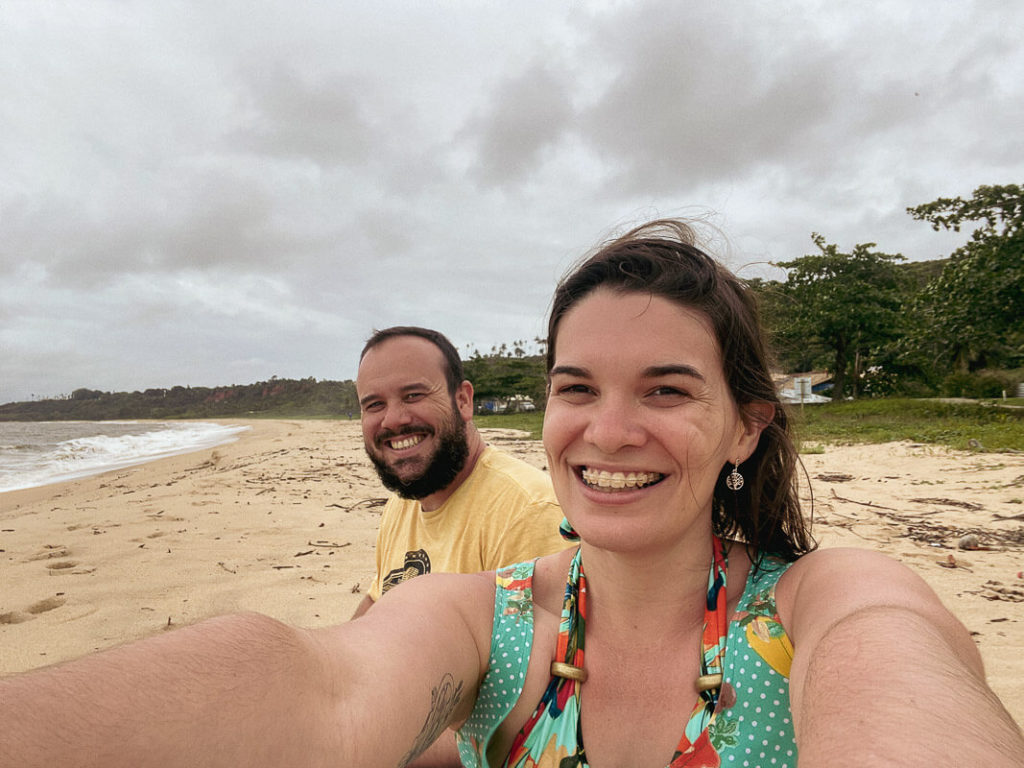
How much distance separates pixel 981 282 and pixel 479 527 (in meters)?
19.2

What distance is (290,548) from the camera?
5438 mm

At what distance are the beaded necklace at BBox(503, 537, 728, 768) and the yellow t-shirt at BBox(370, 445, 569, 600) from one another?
0.89m

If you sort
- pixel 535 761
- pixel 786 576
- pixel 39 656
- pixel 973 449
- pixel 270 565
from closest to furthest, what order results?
pixel 535 761 < pixel 786 576 < pixel 39 656 < pixel 270 565 < pixel 973 449

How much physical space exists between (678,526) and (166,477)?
14.1 m

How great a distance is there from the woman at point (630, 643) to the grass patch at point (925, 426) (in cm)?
521

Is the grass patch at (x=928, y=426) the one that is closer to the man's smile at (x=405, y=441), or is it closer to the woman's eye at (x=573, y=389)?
the man's smile at (x=405, y=441)

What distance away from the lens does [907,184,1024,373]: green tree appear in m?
15.6

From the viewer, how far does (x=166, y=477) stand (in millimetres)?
12727

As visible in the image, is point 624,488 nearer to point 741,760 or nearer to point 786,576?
point 786,576

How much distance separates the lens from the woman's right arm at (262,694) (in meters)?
0.81

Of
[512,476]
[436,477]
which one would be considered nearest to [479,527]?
[512,476]

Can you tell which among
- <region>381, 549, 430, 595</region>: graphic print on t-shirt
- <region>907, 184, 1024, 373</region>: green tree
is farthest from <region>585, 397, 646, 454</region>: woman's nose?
<region>907, 184, 1024, 373</region>: green tree

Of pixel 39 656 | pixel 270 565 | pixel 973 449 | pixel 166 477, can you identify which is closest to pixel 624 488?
pixel 39 656

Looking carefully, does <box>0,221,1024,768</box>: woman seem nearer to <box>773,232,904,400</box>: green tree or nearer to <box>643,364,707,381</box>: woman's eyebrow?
<box>643,364,707,381</box>: woman's eyebrow
